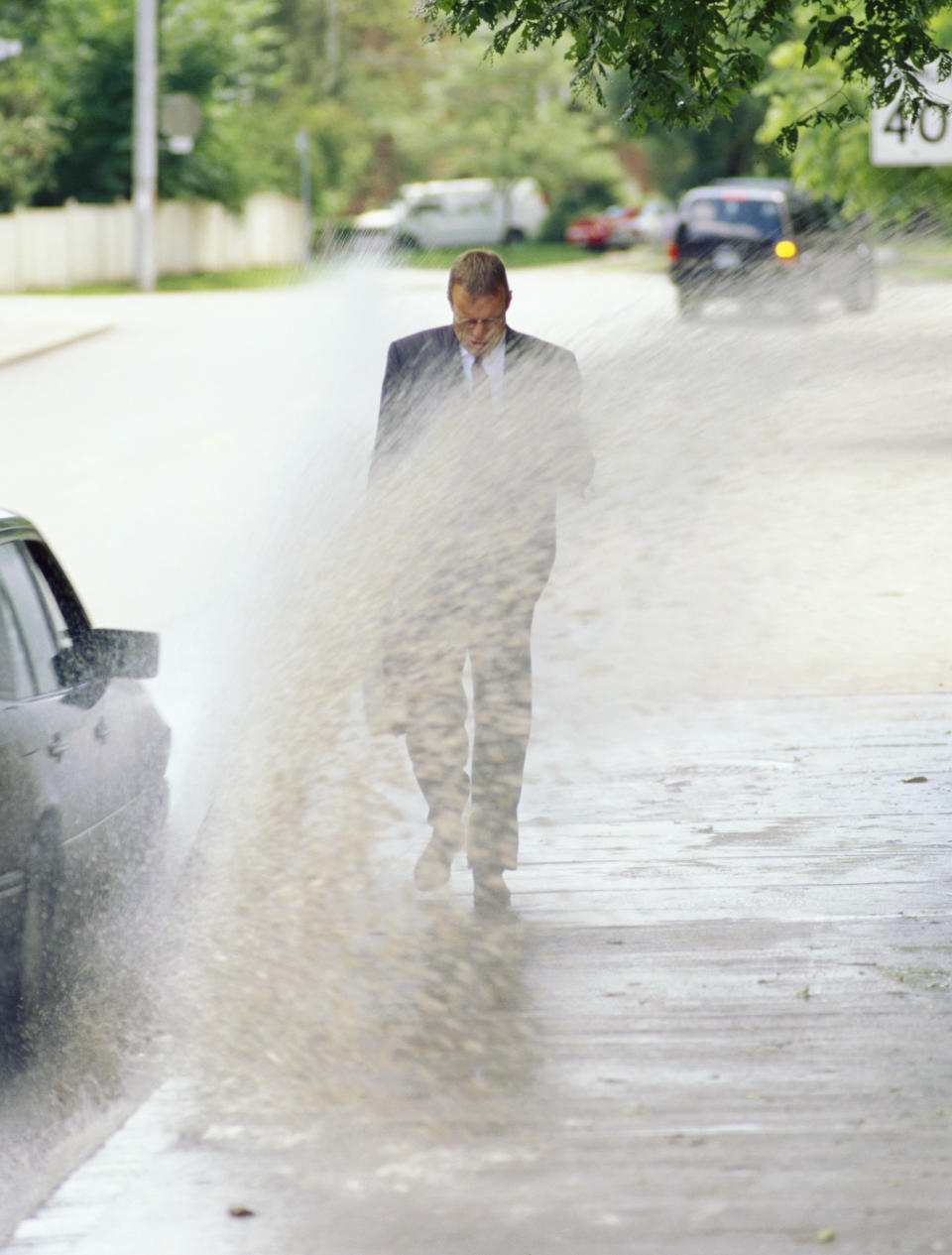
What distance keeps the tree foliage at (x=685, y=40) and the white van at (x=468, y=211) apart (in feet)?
171

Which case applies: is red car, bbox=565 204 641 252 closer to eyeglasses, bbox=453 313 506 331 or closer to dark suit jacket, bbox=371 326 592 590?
dark suit jacket, bbox=371 326 592 590

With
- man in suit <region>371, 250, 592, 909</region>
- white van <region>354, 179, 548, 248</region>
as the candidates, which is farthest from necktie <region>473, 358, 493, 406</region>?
white van <region>354, 179, 548, 248</region>

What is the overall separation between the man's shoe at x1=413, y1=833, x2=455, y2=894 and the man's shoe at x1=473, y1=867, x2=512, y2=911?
0.13 m

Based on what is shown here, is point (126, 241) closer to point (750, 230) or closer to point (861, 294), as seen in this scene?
point (750, 230)

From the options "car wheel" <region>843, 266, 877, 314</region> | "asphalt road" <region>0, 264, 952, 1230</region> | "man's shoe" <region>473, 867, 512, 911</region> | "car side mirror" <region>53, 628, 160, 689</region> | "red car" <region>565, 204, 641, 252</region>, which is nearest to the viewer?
"car side mirror" <region>53, 628, 160, 689</region>

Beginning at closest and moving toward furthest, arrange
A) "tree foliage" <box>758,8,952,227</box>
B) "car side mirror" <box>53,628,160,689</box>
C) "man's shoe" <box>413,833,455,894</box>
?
"car side mirror" <box>53,628,160,689</box>, "man's shoe" <box>413,833,455,894</box>, "tree foliage" <box>758,8,952,227</box>

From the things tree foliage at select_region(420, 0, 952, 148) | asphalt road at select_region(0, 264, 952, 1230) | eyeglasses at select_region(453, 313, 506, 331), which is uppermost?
tree foliage at select_region(420, 0, 952, 148)

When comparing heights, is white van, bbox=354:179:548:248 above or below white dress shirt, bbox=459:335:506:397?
below

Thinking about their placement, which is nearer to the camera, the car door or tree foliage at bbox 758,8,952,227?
the car door

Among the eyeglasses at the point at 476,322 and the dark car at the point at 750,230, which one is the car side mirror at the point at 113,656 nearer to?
the eyeglasses at the point at 476,322

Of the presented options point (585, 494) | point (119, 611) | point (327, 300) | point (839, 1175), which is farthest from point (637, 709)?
point (327, 300)

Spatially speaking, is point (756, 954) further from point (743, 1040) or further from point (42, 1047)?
point (42, 1047)

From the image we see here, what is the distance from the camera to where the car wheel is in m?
7.79

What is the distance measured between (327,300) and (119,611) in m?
25.2
